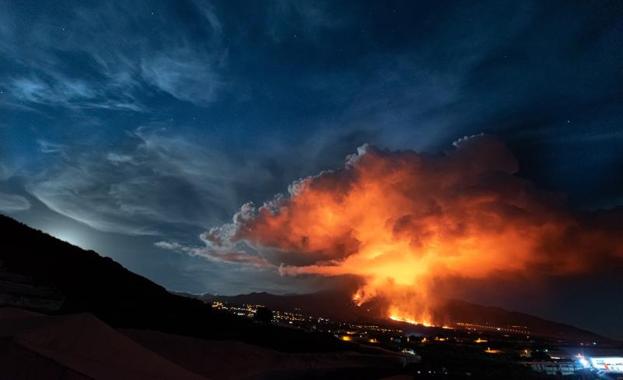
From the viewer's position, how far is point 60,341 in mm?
14969

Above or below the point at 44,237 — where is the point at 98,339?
below

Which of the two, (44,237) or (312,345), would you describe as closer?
(44,237)

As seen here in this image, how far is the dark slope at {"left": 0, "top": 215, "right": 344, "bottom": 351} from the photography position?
131 feet

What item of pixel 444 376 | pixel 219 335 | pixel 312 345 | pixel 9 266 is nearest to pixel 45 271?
pixel 9 266

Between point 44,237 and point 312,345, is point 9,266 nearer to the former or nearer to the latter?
point 44,237

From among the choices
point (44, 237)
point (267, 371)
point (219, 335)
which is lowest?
point (267, 371)

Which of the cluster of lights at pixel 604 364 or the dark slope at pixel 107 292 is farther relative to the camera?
the cluster of lights at pixel 604 364

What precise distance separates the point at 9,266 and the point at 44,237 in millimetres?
16831

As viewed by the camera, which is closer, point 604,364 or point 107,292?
point 107,292

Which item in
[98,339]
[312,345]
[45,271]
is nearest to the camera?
[98,339]

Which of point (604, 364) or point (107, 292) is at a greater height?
point (604, 364)

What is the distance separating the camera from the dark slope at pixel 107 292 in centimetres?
3991

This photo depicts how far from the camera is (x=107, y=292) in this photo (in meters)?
49.9

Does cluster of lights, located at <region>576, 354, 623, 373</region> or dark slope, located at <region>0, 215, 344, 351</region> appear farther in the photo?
cluster of lights, located at <region>576, 354, 623, 373</region>
